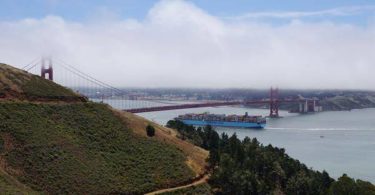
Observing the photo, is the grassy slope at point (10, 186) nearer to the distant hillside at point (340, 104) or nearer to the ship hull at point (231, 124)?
the ship hull at point (231, 124)

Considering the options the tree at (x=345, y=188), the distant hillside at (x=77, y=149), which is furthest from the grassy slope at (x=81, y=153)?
the tree at (x=345, y=188)

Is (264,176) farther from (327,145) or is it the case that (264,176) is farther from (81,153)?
(327,145)

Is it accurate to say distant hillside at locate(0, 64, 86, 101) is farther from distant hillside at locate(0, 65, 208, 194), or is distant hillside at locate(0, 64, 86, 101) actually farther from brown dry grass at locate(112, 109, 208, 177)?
brown dry grass at locate(112, 109, 208, 177)

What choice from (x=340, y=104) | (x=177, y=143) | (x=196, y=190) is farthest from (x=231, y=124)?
(x=340, y=104)

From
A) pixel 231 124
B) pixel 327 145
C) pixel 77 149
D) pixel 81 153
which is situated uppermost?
pixel 77 149

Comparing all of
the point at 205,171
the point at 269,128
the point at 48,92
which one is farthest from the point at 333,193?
the point at 269,128

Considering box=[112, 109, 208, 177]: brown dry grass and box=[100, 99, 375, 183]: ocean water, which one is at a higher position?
box=[112, 109, 208, 177]: brown dry grass

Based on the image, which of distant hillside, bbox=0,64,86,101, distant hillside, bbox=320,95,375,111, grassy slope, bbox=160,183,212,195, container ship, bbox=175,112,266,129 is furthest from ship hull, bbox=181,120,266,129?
grassy slope, bbox=160,183,212,195
